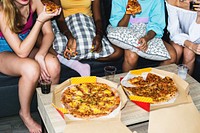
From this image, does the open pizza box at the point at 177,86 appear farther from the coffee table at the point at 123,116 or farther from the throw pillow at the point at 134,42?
the throw pillow at the point at 134,42

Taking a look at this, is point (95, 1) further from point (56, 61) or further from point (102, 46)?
point (56, 61)

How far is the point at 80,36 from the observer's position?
102 inches

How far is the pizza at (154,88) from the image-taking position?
1.99m

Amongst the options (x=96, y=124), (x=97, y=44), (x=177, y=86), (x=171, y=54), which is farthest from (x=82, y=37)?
(x=96, y=124)

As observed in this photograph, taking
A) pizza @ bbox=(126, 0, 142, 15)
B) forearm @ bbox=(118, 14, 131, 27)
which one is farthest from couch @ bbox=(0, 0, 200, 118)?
pizza @ bbox=(126, 0, 142, 15)

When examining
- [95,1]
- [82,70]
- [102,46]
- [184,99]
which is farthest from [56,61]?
[184,99]

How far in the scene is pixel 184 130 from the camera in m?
1.78

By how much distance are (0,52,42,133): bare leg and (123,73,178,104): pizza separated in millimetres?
633

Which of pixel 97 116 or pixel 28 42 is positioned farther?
pixel 28 42

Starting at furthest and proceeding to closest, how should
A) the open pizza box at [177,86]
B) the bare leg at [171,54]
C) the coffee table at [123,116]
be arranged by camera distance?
the bare leg at [171,54] < the open pizza box at [177,86] < the coffee table at [123,116]

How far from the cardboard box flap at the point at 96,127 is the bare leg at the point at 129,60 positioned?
974 millimetres

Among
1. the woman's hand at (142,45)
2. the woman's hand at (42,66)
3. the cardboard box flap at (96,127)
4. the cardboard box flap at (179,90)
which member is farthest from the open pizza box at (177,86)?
the woman's hand at (42,66)

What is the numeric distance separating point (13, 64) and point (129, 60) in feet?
2.90

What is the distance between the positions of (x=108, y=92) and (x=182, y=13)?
1.14 meters
